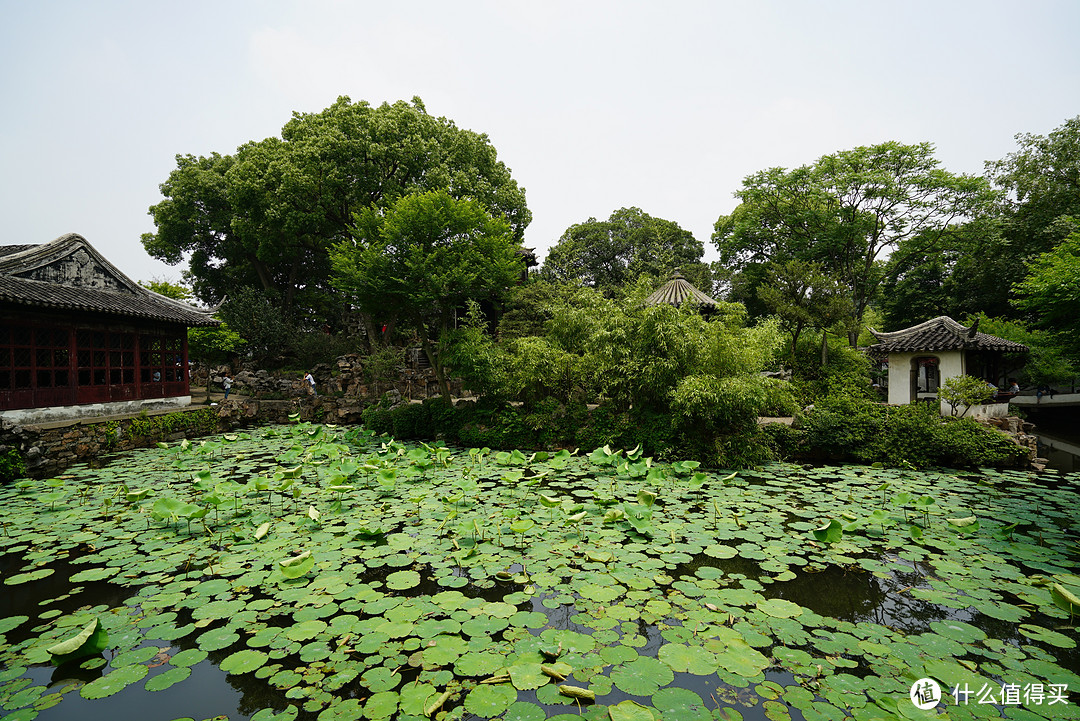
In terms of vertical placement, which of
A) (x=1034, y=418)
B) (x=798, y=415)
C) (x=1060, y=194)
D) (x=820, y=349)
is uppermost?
(x=1060, y=194)

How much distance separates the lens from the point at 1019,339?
14.4 metres

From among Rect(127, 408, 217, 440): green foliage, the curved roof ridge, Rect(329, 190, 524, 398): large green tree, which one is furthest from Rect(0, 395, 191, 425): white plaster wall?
the curved roof ridge

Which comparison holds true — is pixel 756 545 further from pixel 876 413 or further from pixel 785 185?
pixel 785 185

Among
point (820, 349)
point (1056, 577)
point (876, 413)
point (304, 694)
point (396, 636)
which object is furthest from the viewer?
point (820, 349)

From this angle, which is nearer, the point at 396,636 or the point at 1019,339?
the point at 396,636

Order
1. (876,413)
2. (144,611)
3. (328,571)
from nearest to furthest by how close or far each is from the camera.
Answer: (144,611) → (328,571) → (876,413)

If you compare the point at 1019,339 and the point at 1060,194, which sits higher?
the point at 1060,194

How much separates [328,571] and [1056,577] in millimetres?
6688

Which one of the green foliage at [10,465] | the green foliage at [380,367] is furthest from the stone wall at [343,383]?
the green foliage at [10,465]

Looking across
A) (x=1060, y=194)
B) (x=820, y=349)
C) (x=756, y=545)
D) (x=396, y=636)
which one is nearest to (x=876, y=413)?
(x=756, y=545)

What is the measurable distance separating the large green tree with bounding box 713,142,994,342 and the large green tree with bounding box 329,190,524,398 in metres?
11.4

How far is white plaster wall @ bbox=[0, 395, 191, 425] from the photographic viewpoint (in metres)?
10.7

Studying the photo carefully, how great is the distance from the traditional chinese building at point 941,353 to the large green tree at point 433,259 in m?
10.3

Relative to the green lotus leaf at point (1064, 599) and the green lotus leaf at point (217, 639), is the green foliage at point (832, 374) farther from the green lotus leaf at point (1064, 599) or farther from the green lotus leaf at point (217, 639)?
the green lotus leaf at point (217, 639)
